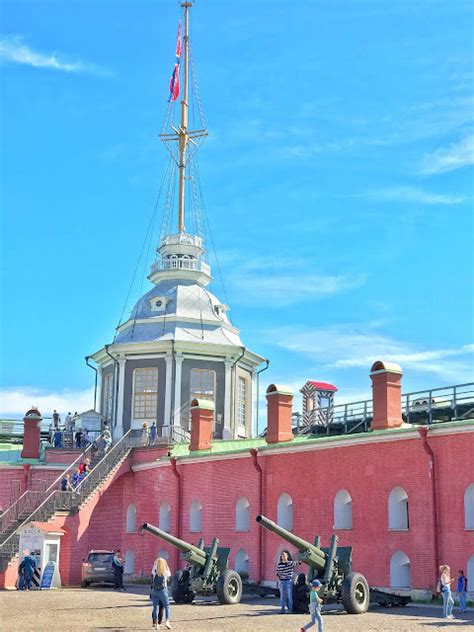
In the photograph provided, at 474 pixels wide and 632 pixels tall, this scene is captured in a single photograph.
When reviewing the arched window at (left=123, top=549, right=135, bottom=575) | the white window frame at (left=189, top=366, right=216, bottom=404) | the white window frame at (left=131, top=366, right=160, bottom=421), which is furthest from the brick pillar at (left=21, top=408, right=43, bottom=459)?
the white window frame at (left=189, top=366, right=216, bottom=404)

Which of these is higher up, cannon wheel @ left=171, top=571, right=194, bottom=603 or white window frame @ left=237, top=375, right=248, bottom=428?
white window frame @ left=237, top=375, right=248, bottom=428

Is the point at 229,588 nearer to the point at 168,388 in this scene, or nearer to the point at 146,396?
the point at 168,388

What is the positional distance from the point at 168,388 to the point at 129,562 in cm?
793

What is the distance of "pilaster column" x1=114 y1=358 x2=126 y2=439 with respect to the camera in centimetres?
3991

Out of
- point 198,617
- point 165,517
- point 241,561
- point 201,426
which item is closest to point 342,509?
point 241,561

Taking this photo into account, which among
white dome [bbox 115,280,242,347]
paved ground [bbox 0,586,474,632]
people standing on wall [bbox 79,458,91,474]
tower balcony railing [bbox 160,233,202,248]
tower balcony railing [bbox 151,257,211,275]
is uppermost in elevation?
tower balcony railing [bbox 160,233,202,248]

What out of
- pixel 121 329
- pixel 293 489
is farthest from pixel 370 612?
pixel 121 329

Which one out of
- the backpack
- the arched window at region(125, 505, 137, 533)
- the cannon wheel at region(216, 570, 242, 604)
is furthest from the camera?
the arched window at region(125, 505, 137, 533)

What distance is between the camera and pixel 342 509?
84.4 feet

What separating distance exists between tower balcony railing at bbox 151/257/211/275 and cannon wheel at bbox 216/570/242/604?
2265 cm

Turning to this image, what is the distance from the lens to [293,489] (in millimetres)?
27141

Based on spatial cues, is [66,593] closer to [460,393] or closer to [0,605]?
[0,605]

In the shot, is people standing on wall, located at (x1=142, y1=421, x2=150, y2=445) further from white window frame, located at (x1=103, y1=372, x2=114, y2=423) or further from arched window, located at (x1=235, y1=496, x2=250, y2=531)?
arched window, located at (x1=235, y1=496, x2=250, y2=531)

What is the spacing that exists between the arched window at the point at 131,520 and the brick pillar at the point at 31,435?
5.37 metres
